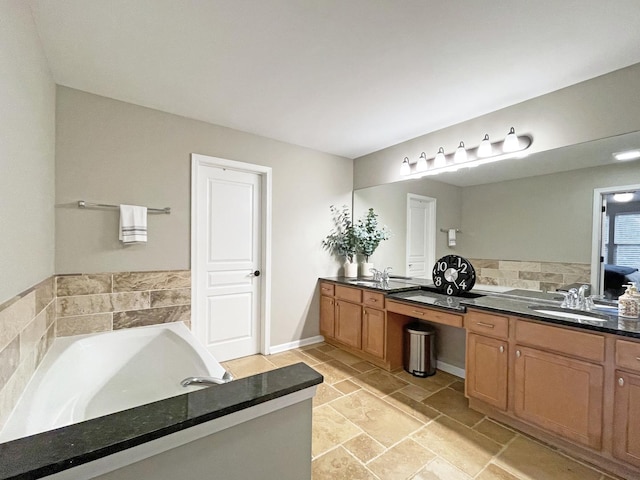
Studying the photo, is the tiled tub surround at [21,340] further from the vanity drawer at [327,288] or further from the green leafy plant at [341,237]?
the green leafy plant at [341,237]

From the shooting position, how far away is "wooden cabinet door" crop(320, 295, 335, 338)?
139 inches

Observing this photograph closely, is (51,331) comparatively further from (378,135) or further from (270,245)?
(378,135)

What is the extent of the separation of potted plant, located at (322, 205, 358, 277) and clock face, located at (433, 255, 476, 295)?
44.6 inches

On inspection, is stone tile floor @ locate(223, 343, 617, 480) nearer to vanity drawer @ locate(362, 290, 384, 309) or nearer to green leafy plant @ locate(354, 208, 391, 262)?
vanity drawer @ locate(362, 290, 384, 309)

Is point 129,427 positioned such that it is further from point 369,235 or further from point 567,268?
point 369,235

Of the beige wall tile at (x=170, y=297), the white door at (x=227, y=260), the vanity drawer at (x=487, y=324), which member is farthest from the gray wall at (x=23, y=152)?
the vanity drawer at (x=487, y=324)

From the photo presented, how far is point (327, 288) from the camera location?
11.9 feet

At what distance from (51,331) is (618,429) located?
3.66 metres

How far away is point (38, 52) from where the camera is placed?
1.67 m

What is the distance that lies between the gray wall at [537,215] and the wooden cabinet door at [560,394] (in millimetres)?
895

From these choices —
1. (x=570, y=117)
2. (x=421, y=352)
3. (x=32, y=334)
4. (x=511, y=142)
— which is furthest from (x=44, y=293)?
(x=570, y=117)

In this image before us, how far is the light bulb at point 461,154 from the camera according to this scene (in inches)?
104

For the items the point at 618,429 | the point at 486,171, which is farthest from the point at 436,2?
the point at 618,429

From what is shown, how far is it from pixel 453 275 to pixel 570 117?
1.54 meters
